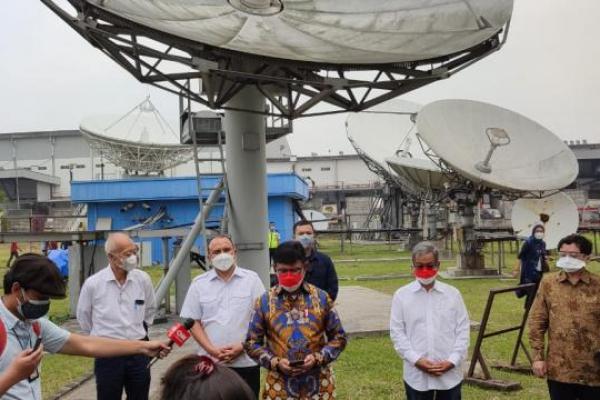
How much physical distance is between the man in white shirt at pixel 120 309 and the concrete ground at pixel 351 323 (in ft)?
7.26

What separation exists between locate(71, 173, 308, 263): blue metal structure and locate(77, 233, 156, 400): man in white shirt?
29771 millimetres

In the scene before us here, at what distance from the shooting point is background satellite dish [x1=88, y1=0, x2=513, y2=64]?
28.3ft

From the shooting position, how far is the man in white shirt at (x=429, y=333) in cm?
455

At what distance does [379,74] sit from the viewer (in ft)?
33.0

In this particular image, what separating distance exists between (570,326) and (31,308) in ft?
11.9

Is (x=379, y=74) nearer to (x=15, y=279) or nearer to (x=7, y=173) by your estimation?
(x=15, y=279)

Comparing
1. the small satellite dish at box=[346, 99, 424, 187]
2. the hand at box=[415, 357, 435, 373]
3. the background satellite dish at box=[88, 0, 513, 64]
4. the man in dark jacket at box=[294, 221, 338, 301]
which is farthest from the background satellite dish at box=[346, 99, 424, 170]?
the hand at box=[415, 357, 435, 373]

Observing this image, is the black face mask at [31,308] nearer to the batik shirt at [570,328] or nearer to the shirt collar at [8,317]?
the shirt collar at [8,317]

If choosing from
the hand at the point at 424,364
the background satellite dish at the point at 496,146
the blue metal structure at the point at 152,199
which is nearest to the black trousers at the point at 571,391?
the hand at the point at 424,364

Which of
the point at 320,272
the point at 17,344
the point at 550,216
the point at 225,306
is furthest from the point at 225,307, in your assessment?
the point at 550,216

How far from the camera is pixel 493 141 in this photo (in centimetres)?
2172

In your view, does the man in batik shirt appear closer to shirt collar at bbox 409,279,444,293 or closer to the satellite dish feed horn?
shirt collar at bbox 409,279,444,293

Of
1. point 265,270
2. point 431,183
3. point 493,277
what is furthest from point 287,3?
point 431,183

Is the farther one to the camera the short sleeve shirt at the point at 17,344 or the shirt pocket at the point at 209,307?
the shirt pocket at the point at 209,307
